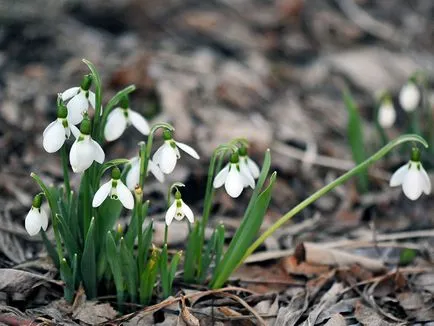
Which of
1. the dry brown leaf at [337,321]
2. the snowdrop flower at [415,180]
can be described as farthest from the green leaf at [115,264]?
the snowdrop flower at [415,180]

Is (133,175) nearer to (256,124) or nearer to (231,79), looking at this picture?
(256,124)

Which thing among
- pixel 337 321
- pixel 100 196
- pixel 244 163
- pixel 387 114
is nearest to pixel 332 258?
pixel 337 321

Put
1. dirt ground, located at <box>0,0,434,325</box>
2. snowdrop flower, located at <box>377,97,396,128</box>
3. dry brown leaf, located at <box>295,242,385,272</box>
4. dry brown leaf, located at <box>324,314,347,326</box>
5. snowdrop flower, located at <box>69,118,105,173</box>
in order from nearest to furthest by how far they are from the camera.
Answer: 1. snowdrop flower, located at <box>69,118,105,173</box>
2. dry brown leaf, located at <box>324,314,347,326</box>
3. dirt ground, located at <box>0,0,434,325</box>
4. dry brown leaf, located at <box>295,242,385,272</box>
5. snowdrop flower, located at <box>377,97,396,128</box>

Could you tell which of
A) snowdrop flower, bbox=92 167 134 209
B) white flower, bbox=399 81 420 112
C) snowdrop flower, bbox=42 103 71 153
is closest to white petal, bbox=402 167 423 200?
snowdrop flower, bbox=92 167 134 209

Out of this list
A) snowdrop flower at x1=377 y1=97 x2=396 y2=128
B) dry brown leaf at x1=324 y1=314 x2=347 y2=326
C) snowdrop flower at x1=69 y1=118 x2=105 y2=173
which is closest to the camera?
snowdrop flower at x1=69 y1=118 x2=105 y2=173

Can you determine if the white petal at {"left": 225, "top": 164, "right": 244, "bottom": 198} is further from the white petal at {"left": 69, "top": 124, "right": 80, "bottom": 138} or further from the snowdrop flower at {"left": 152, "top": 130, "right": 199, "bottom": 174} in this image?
the white petal at {"left": 69, "top": 124, "right": 80, "bottom": 138}

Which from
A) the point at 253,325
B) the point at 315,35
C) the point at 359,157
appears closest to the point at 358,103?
the point at 315,35
